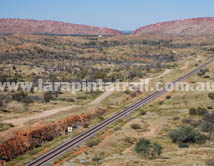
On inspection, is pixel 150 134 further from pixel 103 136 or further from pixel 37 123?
pixel 37 123

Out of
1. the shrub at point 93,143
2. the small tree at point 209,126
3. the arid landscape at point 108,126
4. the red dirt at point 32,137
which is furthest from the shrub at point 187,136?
the red dirt at point 32,137

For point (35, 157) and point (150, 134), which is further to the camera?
point (150, 134)

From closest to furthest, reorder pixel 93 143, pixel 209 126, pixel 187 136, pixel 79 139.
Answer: pixel 187 136 → pixel 93 143 → pixel 79 139 → pixel 209 126

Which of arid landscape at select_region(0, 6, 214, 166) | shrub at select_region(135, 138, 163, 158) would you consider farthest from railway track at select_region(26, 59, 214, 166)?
shrub at select_region(135, 138, 163, 158)

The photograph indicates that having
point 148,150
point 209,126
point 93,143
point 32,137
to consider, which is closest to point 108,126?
point 93,143

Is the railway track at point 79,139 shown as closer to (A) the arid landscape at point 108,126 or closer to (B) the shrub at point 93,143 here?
(A) the arid landscape at point 108,126

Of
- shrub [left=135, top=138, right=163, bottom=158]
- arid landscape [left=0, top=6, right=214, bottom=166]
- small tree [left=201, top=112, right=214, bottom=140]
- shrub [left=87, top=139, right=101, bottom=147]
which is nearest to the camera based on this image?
shrub [left=135, top=138, right=163, bottom=158]

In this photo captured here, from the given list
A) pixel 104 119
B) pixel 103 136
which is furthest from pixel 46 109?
pixel 103 136

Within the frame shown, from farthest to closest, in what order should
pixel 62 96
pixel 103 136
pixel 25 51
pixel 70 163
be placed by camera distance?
pixel 25 51 → pixel 62 96 → pixel 103 136 → pixel 70 163

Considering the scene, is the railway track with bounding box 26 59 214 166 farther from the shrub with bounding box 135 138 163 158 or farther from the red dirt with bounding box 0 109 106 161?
the shrub with bounding box 135 138 163 158

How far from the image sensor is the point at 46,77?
6556 cm

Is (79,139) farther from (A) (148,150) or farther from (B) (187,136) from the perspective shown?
(B) (187,136)

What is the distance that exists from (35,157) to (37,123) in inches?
309

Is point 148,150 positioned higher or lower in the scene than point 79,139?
higher
